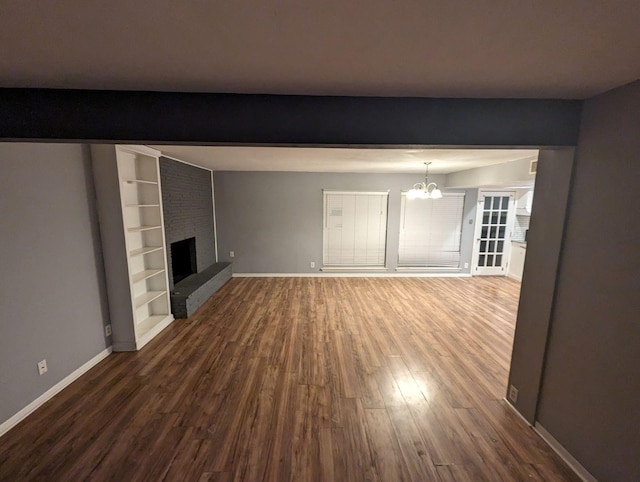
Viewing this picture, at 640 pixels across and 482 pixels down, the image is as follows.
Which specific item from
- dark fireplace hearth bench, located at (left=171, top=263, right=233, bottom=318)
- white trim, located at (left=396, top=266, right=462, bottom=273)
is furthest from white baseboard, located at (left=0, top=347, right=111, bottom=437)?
white trim, located at (left=396, top=266, right=462, bottom=273)

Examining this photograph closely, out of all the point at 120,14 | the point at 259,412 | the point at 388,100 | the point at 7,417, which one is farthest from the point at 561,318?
the point at 7,417

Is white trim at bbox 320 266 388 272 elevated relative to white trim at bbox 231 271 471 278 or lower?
elevated

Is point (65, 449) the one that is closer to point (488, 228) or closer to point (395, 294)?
point (395, 294)

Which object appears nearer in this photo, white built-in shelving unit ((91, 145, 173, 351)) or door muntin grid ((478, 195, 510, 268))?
white built-in shelving unit ((91, 145, 173, 351))

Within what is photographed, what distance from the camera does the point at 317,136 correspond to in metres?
1.68

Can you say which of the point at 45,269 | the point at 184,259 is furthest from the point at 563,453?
the point at 184,259

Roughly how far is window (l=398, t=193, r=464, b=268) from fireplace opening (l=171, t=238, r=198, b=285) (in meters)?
4.61

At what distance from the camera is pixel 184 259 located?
5090mm

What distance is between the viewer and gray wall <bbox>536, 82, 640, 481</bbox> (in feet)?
4.67

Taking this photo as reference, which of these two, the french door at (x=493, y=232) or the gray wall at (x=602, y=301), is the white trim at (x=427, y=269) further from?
the gray wall at (x=602, y=301)

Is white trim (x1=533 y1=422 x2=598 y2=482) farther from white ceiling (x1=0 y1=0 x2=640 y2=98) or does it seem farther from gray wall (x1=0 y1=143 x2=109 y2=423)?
gray wall (x1=0 y1=143 x2=109 y2=423)

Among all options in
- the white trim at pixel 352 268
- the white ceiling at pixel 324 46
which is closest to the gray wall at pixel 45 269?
the white ceiling at pixel 324 46

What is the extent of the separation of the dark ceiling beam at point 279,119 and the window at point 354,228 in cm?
438

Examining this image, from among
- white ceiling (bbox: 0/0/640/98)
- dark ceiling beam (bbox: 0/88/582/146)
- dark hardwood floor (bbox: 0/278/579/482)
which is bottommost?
dark hardwood floor (bbox: 0/278/579/482)
